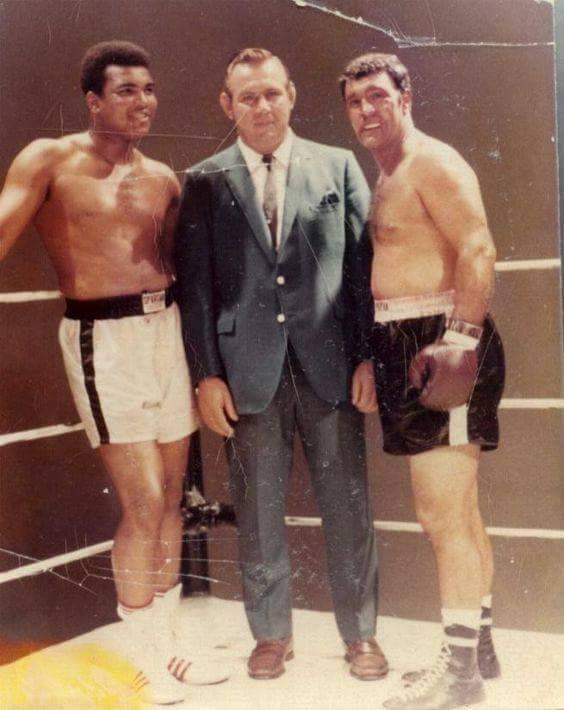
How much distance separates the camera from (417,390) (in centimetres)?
191

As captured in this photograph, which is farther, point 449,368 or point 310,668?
point 310,668

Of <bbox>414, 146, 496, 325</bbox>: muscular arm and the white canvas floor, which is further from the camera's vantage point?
the white canvas floor

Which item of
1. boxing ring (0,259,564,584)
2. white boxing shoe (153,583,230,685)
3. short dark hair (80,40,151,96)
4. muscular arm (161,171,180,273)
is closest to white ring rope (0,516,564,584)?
boxing ring (0,259,564,584)

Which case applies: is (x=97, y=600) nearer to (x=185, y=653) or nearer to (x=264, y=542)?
(x=185, y=653)

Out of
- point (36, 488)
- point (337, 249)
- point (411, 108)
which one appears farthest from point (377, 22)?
point (36, 488)

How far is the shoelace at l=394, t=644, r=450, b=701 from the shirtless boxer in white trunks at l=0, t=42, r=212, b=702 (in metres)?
0.49

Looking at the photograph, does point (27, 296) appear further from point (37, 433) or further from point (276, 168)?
point (276, 168)

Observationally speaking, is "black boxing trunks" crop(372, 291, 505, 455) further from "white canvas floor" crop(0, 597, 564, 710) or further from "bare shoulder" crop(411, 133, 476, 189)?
"white canvas floor" crop(0, 597, 564, 710)

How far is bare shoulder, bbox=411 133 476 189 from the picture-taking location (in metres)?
1.88

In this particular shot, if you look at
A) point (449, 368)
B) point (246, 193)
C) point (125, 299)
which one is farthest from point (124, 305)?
point (449, 368)

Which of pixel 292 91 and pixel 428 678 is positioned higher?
pixel 292 91

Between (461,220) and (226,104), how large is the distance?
55cm

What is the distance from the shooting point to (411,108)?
6.27ft

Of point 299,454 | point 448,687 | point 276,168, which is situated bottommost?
point 448,687
